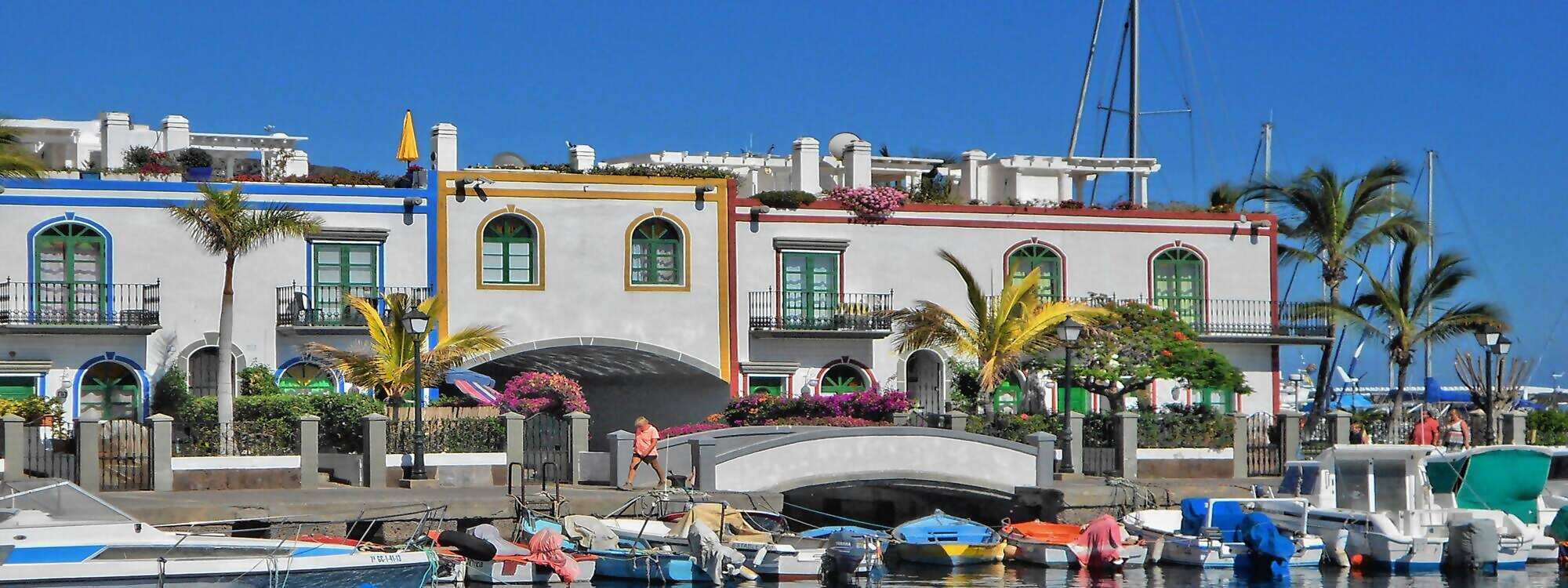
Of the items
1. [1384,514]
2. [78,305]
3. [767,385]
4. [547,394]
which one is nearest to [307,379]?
[78,305]

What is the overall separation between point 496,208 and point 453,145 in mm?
1521

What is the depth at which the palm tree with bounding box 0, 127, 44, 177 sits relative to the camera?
36250 millimetres

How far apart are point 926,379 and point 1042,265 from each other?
347 cm

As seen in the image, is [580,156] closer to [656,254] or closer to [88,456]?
[656,254]

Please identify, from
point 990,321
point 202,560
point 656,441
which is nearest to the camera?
point 202,560

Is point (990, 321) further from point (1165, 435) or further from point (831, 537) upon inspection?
point (831, 537)

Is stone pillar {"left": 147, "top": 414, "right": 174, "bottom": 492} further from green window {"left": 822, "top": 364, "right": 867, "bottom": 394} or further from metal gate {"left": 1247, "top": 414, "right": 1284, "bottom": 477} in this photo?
metal gate {"left": 1247, "top": 414, "right": 1284, "bottom": 477}

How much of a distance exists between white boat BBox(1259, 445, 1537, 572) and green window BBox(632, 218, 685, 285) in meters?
14.6

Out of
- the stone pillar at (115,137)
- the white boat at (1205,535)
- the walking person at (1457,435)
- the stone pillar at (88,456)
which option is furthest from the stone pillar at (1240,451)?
the stone pillar at (115,137)

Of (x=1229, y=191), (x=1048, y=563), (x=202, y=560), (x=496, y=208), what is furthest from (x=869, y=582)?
(x=1229, y=191)

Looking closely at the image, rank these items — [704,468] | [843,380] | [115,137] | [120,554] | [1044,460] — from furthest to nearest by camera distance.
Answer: [843,380]
[115,137]
[1044,460]
[704,468]
[120,554]

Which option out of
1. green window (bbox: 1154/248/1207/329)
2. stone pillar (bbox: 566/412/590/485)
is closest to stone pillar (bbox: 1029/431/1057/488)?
stone pillar (bbox: 566/412/590/485)

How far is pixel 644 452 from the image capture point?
1270 inches

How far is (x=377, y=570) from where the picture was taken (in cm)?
2553
